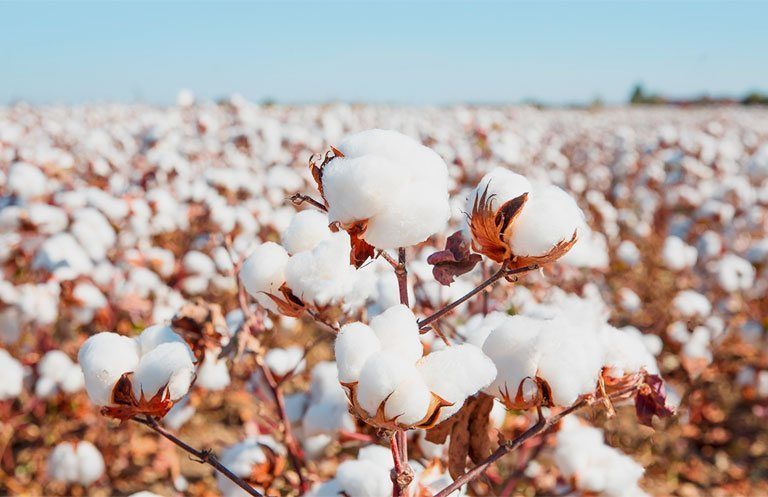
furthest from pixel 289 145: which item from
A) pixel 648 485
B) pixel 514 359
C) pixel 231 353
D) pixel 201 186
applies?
pixel 514 359

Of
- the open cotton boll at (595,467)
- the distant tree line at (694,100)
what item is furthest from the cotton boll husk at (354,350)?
the distant tree line at (694,100)

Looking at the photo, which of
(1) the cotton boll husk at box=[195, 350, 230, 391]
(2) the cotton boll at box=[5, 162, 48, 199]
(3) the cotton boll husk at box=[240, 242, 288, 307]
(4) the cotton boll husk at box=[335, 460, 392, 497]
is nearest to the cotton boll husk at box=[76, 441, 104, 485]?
(1) the cotton boll husk at box=[195, 350, 230, 391]

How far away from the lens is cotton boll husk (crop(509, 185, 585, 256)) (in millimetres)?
772

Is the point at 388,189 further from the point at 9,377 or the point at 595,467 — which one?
the point at 9,377

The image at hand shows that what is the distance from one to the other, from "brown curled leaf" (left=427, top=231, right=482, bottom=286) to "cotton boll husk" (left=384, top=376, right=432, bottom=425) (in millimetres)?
201

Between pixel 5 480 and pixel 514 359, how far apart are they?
309 cm

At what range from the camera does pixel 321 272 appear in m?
0.86

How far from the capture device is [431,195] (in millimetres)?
729

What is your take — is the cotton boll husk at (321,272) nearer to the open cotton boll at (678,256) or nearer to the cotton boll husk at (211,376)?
the cotton boll husk at (211,376)

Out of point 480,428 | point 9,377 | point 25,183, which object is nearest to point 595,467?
point 480,428

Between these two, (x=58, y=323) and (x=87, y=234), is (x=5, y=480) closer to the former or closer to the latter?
(x=58, y=323)

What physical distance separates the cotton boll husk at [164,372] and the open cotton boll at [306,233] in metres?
0.22

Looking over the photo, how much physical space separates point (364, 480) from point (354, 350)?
483 mm

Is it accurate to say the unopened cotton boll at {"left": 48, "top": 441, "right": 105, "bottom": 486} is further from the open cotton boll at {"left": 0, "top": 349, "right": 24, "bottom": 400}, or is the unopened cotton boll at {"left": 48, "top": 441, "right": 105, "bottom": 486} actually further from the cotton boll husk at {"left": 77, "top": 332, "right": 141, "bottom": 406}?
the cotton boll husk at {"left": 77, "top": 332, "right": 141, "bottom": 406}
